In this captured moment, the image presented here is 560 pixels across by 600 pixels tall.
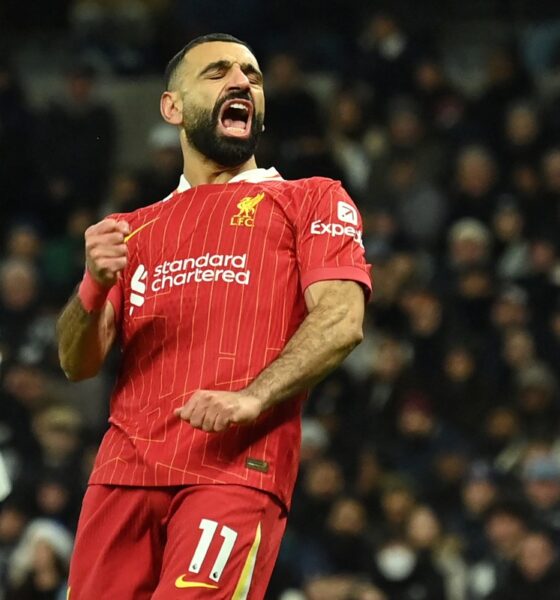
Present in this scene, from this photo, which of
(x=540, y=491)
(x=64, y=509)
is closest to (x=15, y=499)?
(x=64, y=509)

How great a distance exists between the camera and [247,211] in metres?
4.55

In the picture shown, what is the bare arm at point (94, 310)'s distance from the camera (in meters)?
4.25

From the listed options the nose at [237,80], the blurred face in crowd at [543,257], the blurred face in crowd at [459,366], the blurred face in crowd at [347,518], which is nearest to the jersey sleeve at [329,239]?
the nose at [237,80]

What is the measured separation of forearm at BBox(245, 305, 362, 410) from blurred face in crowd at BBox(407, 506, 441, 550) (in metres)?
5.23

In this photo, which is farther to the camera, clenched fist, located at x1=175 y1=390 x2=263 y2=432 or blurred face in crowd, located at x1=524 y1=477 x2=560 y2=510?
blurred face in crowd, located at x1=524 y1=477 x2=560 y2=510

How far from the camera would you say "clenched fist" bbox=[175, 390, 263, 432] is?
3.96m

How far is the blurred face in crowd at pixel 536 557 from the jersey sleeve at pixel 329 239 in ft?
15.0

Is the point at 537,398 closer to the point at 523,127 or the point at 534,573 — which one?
the point at 534,573

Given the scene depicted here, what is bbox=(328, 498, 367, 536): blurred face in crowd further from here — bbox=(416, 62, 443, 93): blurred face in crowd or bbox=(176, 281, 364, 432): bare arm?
bbox=(176, 281, 364, 432): bare arm

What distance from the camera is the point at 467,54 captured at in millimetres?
12867

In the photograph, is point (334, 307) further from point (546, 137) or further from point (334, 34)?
point (334, 34)

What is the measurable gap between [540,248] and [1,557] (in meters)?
4.19

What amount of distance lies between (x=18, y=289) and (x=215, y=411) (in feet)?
23.9

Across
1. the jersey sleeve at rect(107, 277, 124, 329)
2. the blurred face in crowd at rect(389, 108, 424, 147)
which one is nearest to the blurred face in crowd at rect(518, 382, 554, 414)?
the blurred face in crowd at rect(389, 108, 424, 147)
